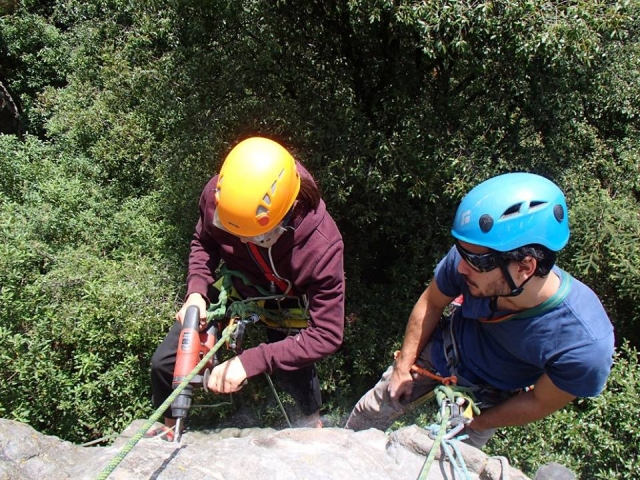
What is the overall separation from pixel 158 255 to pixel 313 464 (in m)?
3.36

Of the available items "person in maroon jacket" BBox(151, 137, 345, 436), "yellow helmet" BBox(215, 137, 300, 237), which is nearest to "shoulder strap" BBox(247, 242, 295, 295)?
"person in maroon jacket" BBox(151, 137, 345, 436)

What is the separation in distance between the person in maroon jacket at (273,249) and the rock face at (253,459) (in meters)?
0.42

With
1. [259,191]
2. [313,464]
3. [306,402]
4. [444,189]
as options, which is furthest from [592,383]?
[444,189]

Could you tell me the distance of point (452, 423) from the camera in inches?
82.4

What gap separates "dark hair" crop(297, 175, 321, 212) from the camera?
2506mm

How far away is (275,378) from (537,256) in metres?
2.76

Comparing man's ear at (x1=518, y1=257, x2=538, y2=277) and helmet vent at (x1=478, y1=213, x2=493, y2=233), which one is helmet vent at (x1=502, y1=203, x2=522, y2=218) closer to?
helmet vent at (x1=478, y1=213, x2=493, y2=233)

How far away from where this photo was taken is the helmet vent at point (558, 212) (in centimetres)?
200

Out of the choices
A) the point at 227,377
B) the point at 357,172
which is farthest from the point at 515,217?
the point at 357,172

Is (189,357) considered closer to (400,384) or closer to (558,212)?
(400,384)

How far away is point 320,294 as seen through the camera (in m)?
2.44

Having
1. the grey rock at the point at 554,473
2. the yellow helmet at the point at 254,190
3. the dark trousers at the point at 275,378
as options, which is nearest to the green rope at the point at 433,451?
the grey rock at the point at 554,473

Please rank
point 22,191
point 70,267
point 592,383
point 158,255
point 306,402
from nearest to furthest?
point 592,383 < point 306,402 < point 70,267 < point 158,255 < point 22,191

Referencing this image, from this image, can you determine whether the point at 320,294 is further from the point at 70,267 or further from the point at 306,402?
the point at 70,267
